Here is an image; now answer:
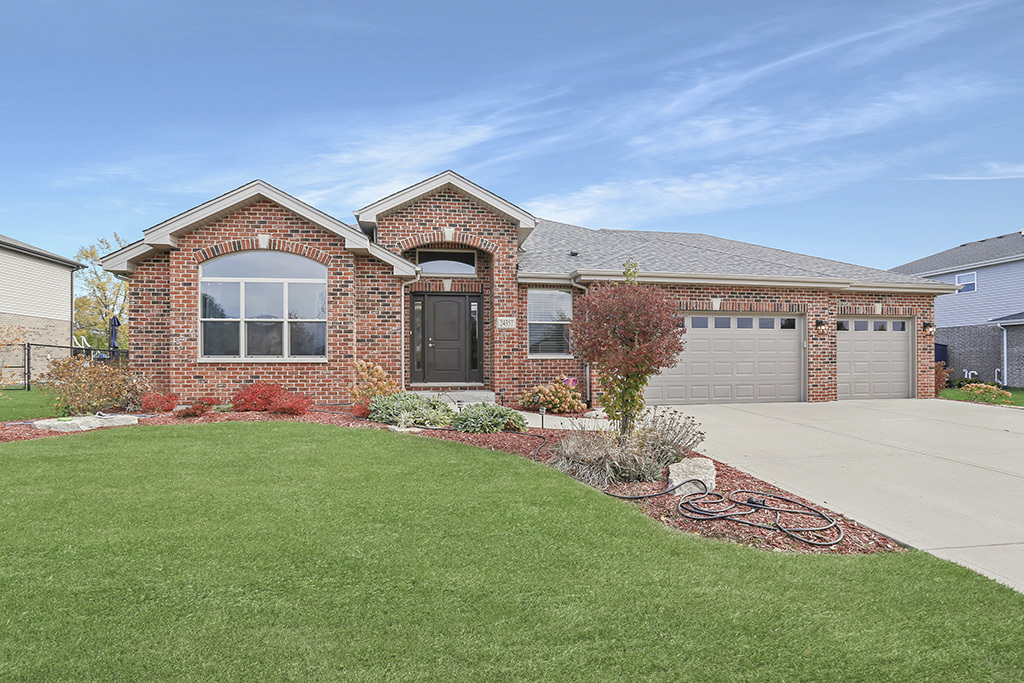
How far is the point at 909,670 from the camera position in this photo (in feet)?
8.80

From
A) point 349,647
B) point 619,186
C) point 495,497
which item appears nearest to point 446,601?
point 349,647

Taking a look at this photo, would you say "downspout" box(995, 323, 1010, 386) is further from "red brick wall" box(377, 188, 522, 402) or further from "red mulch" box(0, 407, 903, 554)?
"red mulch" box(0, 407, 903, 554)

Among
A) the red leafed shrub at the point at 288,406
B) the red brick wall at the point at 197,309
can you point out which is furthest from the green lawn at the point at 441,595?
the red brick wall at the point at 197,309

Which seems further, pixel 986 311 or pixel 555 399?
pixel 986 311

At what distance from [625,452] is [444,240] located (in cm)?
848

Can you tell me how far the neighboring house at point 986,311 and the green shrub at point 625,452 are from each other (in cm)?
2315

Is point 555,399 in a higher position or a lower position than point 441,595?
higher

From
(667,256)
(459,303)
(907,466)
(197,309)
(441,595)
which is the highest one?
(667,256)

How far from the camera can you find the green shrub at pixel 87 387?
10.2 m

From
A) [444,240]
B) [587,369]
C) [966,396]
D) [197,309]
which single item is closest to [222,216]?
[197,309]

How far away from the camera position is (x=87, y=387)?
33.9ft

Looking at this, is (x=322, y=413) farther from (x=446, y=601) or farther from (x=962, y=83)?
(x=962, y=83)

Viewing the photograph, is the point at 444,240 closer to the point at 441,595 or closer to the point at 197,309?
the point at 197,309

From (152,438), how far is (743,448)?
8.36 metres
